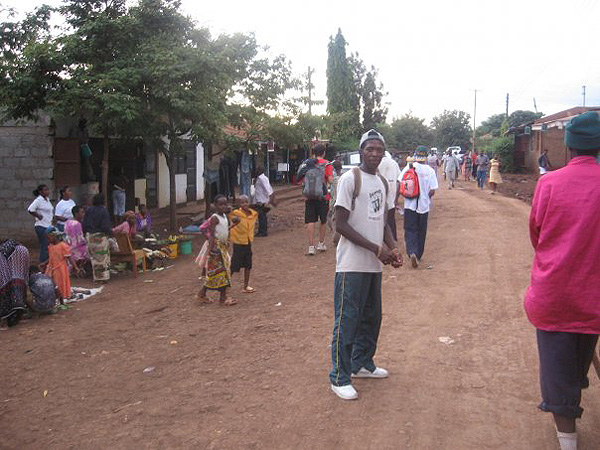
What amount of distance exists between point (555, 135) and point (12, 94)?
2396 cm

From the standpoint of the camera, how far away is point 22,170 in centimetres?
1343

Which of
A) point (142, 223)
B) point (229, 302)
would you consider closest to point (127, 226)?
point (142, 223)

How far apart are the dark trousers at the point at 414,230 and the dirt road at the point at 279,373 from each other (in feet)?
1.15

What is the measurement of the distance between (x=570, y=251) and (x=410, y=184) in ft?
17.3

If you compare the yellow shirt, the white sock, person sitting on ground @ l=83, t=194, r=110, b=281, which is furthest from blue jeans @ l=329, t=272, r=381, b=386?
person sitting on ground @ l=83, t=194, r=110, b=281

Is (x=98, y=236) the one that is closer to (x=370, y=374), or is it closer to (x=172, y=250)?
(x=172, y=250)

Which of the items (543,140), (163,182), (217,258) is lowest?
(217,258)

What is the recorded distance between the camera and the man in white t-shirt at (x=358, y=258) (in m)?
4.02

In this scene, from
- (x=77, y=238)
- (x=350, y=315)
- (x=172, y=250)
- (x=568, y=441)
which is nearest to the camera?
(x=568, y=441)

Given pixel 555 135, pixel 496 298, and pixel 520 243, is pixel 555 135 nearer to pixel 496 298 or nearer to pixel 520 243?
pixel 520 243

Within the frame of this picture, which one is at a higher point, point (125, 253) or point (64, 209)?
point (64, 209)

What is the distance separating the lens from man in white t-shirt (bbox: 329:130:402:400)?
13.2ft

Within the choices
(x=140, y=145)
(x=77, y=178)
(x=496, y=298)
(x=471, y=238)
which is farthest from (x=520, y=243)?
(x=140, y=145)

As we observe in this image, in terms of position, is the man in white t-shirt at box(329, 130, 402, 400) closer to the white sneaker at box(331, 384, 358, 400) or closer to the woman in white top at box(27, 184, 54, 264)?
the white sneaker at box(331, 384, 358, 400)
